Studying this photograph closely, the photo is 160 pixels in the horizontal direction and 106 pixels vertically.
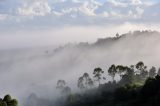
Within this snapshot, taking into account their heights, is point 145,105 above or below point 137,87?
below

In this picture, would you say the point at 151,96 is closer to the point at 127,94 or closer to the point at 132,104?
the point at 132,104

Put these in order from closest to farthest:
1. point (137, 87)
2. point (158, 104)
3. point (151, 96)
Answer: point (158, 104), point (151, 96), point (137, 87)

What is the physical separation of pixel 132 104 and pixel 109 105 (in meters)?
19.3

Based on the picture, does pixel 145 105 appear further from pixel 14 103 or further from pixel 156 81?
pixel 14 103

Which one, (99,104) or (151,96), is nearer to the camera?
(151,96)

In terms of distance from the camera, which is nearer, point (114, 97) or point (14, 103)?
point (14, 103)

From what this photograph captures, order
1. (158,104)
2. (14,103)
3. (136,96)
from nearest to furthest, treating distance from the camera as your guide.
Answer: (14,103), (158,104), (136,96)

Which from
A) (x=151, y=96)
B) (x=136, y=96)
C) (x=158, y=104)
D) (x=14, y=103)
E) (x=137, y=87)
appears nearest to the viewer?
(x=14, y=103)

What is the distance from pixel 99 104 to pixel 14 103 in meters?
72.7

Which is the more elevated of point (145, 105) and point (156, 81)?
point (156, 81)

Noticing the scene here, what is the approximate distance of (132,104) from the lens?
167 metres

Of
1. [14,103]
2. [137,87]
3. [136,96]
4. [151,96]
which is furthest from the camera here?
[137,87]

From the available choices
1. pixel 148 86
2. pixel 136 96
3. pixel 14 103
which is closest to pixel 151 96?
pixel 148 86

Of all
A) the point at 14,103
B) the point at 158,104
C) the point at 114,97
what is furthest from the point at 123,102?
the point at 14,103
